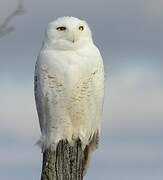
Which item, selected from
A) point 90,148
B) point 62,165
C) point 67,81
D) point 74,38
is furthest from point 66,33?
point 62,165

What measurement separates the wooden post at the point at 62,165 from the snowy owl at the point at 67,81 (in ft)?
2.41

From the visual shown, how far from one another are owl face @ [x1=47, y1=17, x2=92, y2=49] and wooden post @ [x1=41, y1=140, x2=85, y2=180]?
1350mm

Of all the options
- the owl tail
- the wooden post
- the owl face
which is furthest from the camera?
the owl face

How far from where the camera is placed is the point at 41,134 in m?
4.78

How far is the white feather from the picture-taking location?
4594mm

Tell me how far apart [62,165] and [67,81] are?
1258 mm

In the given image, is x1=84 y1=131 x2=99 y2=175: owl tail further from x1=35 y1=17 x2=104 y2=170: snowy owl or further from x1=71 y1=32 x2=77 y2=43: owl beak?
x1=71 y1=32 x2=77 y2=43: owl beak

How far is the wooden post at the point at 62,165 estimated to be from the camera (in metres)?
3.44

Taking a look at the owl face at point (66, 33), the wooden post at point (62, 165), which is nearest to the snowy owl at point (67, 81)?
the owl face at point (66, 33)

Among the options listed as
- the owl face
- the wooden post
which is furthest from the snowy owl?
the wooden post

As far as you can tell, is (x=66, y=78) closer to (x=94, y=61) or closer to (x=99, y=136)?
(x=94, y=61)

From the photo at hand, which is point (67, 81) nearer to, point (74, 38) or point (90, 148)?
point (74, 38)

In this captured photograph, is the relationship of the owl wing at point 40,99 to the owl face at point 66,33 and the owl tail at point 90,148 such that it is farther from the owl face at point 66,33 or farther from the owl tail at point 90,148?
the owl tail at point 90,148

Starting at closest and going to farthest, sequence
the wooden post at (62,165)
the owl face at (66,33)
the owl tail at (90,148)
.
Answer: the wooden post at (62,165), the owl tail at (90,148), the owl face at (66,33)
